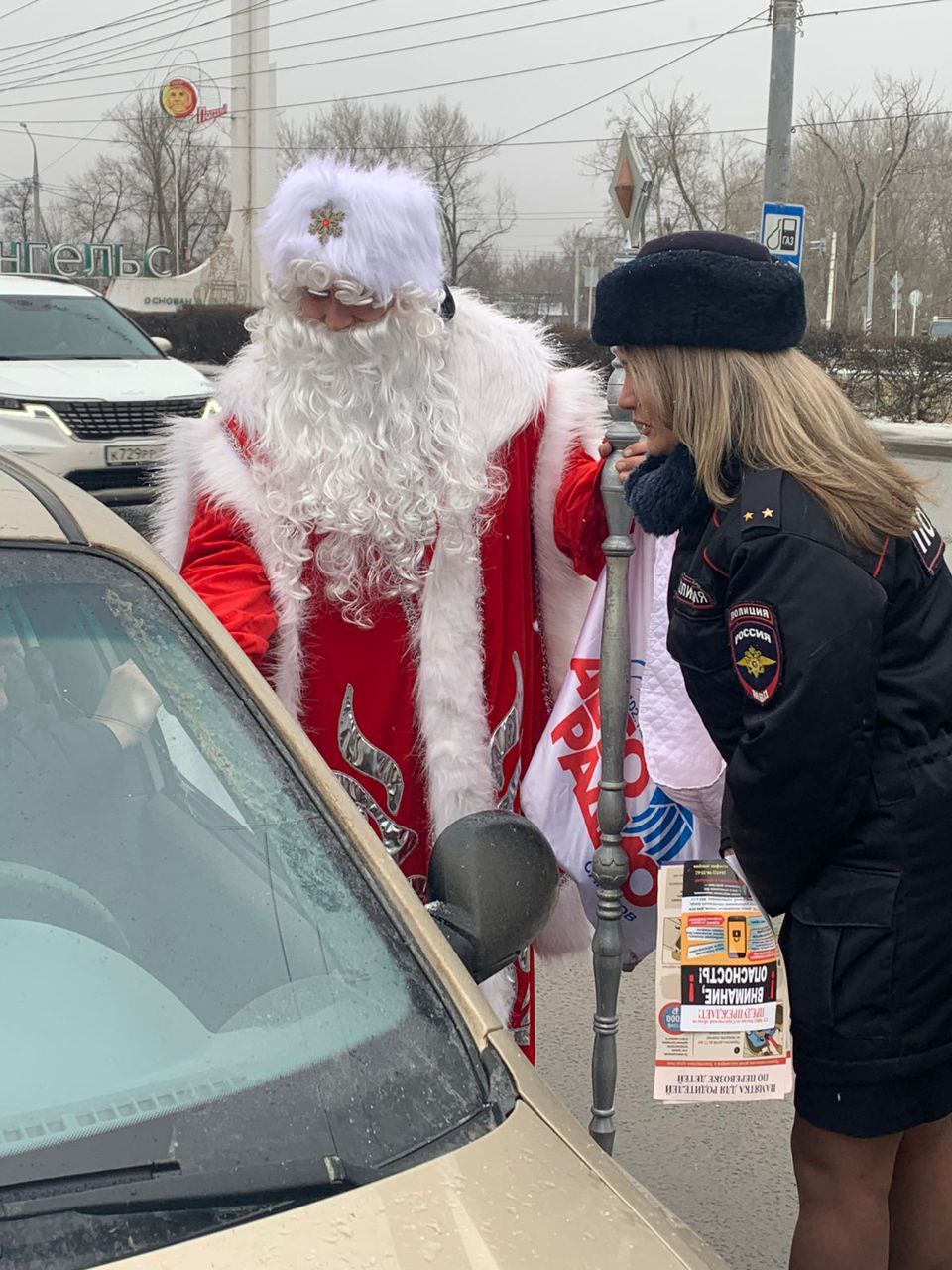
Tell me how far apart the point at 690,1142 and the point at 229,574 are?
163 centimetres

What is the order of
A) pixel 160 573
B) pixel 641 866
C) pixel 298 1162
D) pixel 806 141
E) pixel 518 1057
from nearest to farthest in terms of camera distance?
1. pixel 298 1162
2. pixel 518 1057
3. pixel 160 573
4. pixel 641 866
5. pixel 806 141

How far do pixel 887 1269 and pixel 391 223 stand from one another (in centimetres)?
194

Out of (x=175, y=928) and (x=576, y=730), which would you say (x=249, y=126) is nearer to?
(x=576, y=730)

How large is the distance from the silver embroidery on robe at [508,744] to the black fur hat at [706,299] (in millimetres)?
881

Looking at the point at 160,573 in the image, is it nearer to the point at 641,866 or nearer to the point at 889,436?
the point at 641,866

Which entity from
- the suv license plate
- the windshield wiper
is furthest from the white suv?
the windshield wiper

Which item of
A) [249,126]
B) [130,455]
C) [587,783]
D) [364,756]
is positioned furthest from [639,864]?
[249,126]

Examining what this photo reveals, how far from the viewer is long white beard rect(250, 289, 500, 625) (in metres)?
2.61

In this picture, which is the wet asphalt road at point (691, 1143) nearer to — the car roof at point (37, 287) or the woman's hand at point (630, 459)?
the woman's hand at point (630, 459)

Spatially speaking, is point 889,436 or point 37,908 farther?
point 889,436

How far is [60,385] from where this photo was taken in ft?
31.1

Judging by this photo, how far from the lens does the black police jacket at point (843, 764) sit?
69.4 inches

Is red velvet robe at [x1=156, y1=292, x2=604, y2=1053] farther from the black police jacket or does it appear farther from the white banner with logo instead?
the black police jacket

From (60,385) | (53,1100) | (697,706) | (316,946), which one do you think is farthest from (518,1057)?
(60,385)
